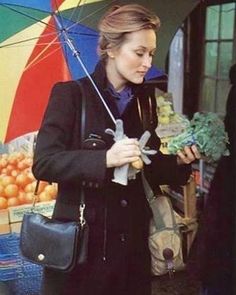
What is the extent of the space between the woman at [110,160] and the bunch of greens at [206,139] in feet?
0.15

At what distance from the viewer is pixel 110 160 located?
5.91 feet

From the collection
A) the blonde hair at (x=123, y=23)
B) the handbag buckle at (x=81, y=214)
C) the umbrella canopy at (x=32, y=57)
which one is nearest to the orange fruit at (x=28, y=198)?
the umbrella canopy at (x=32, y=57)

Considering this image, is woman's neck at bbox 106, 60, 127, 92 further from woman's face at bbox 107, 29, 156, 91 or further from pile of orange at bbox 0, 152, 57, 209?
pile of orange at bbox 0, 152, 57, 209

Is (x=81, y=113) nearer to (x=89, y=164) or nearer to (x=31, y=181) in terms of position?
(x=89, y=164)

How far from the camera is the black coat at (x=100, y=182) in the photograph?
1856 millimetres

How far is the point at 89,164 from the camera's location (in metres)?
1.82

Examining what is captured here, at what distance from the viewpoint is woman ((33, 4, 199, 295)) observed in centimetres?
185

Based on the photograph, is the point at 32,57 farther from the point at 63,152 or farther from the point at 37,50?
the point at 63,152

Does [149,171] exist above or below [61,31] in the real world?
below

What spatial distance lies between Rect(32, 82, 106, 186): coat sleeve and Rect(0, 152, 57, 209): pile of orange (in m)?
0.57

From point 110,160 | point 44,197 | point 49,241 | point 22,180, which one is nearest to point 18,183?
point 22,180

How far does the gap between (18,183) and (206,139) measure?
38.4 inches

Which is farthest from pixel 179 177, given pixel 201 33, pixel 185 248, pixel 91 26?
pixel 201 33

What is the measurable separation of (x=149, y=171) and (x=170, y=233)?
284 millimetres
